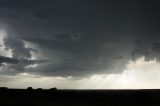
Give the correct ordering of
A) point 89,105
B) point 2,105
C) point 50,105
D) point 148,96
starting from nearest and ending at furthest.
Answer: point 2,105
point 50,105
point 89,105
point 148,96

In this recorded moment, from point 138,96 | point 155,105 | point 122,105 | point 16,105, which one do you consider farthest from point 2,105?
point 138,96

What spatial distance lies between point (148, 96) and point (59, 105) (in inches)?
1332

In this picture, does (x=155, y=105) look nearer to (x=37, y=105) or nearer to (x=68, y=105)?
(x=68, y=105)

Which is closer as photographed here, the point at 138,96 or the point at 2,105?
the point at 2,105

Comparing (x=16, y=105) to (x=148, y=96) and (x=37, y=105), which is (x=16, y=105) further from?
(x=148, y=96)

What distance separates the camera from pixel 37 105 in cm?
5531

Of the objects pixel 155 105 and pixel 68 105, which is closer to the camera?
pixel 68 105

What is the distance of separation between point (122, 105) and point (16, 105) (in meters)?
21.9

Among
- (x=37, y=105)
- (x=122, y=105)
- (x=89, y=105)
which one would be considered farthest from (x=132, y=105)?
(x=37, y=105)

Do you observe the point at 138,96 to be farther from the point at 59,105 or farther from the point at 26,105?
the point at 26,105

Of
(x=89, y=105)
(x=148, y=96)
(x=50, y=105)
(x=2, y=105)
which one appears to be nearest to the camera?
(x=2, y=105)

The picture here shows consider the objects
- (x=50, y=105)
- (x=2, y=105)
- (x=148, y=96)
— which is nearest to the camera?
(x=2, y=105)

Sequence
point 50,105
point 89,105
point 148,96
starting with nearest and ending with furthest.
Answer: point 50,105, point 89,105, point 148,96

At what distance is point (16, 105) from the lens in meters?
53.5
